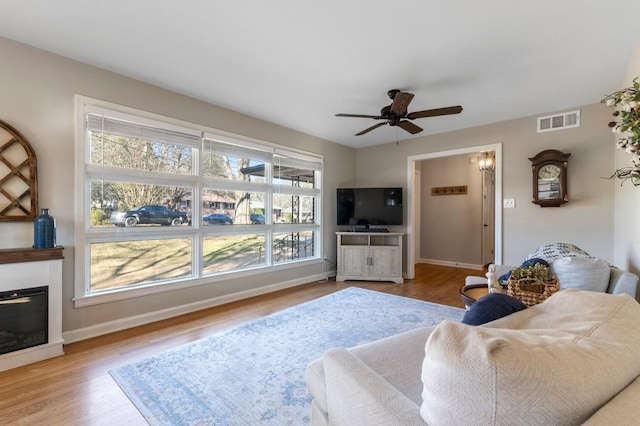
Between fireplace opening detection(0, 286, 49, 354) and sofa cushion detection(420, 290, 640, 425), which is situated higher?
sofa cushion detection(420, 290, 640, 425)

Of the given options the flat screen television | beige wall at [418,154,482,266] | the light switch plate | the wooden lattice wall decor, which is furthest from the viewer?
beige wall at [418,154,482,266]

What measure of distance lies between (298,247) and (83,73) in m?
3.46

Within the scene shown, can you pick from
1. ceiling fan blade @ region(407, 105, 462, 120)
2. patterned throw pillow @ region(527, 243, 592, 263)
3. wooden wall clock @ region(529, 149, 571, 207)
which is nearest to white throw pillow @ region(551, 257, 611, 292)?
patterned throw pillow @ region(527, 243, 592, 263)

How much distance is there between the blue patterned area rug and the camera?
5.52 ft

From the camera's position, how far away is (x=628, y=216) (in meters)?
2.61

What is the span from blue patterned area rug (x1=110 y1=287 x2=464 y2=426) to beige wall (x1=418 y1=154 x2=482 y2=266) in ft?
10.8

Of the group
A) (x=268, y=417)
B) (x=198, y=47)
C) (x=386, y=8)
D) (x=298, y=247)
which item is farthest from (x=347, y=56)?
(x=298, y=247)

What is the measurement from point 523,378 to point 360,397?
0.49 meters

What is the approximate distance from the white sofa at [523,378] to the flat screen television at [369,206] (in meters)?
4.26

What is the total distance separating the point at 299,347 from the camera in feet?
8.09

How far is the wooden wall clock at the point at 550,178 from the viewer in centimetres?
362

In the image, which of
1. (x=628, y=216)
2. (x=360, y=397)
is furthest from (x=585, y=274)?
(x=360, y=397)

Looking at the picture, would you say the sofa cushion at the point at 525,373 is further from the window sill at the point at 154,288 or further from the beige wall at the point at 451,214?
the beige wall at the point at 451,214

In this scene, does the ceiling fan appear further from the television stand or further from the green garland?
the television stand
